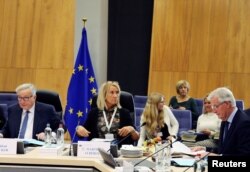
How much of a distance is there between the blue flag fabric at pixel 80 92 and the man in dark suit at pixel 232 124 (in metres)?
3.67

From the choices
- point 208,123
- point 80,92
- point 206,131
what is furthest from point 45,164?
point 80,92

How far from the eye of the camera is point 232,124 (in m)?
3.47

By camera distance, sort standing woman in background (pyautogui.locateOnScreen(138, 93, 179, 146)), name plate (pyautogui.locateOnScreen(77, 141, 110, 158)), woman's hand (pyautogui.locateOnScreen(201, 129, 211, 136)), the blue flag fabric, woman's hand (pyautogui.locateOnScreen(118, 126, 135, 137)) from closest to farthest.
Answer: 1. name plate (pyautogui.locateOnScreen(77, 141, 110, 158))
2. woman's hand (pyautogui.locateOnScreen(118, 126, 135, 137))
3. standing woman in background (pyautogui.locateOnScreen(138, 93, 179, 146))
4. woman's hand (pyautogui.locateOnScreen(201, 129, 211, 136))
5. the blue flag fabric

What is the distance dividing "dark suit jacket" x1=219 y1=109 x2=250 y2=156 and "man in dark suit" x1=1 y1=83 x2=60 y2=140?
6.51 ft

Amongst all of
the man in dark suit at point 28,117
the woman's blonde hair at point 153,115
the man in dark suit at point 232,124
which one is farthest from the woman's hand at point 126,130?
the man in dark suit at point 232,124

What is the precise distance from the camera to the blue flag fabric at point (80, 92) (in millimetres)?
7043

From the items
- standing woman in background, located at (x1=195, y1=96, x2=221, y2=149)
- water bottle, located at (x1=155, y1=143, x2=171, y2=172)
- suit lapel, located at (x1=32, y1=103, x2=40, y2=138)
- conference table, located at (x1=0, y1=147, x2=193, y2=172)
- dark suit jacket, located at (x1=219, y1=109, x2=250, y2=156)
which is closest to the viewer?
water bottle, located at (x1=155, y1=143, x2=171, y2=172)

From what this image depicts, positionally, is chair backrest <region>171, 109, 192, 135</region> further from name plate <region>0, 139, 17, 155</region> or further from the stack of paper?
name plate <region>0, 139, 17, 155</region>

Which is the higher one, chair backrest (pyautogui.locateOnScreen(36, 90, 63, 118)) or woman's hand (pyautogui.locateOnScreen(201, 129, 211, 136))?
chair backrest (pyautogui.locateOnScreen(36, 90, 63, 118))

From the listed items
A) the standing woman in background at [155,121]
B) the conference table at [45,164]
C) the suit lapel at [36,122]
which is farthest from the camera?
the standing woman in background at [155,121]

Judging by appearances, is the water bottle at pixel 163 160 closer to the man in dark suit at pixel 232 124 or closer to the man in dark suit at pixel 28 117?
the man in dark suit at pixel 232 124

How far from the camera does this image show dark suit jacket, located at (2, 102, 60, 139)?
4.71 m

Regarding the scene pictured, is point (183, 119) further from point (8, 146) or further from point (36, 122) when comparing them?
point (8, 146)

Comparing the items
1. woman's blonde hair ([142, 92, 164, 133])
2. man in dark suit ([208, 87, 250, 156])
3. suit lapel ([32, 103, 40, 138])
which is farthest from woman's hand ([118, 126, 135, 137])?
man in dark suit ([208, 87, 250, 156])
